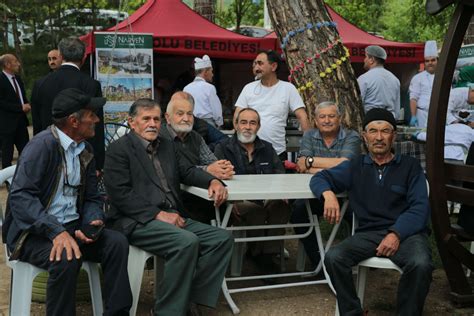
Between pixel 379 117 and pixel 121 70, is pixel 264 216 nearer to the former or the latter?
pixel 379 117

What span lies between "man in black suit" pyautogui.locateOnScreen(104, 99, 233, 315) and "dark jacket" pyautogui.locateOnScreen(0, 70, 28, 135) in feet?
16.0

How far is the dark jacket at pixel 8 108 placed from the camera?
843 cm

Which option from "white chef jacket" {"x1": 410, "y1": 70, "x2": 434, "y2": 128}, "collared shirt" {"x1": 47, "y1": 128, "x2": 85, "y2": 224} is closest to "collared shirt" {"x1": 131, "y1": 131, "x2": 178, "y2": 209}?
"collared shirt" {"x1": 47, "y1": 128, "x2": 85, "y2": 224}

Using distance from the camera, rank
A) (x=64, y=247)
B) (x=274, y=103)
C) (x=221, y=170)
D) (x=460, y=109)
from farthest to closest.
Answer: (x=460, y=109) → (x=274, y=103) → (x=221, y=170) → (x=64, y=247)

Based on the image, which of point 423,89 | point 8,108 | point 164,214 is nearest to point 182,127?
point 164,214

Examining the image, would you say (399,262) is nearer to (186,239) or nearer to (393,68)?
(186,239)

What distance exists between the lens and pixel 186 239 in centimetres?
365

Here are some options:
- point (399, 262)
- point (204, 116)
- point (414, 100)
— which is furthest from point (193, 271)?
point (414, 100)

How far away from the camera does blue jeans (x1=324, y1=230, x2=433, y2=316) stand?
11.4 feet

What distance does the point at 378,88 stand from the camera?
7676 mm

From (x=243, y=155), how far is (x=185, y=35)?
5.52 metres

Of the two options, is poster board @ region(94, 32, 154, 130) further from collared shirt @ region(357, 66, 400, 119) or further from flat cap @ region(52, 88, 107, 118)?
flat cap @ region(52, 88, 107, 118)

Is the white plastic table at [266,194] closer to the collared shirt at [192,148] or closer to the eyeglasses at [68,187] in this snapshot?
the collared shirt at [192,148]

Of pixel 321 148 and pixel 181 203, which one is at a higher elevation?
pixel 321 148
